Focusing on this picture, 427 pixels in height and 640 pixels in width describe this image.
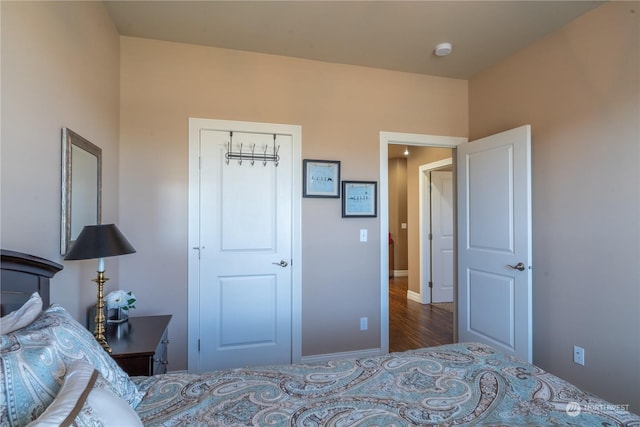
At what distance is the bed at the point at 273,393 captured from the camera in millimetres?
757

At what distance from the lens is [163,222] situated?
2.56 meters

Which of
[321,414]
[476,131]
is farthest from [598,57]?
[321,414]

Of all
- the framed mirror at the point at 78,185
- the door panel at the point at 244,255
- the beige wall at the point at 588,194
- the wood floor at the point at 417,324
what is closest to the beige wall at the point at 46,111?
the framed mirror at the point at 78,185

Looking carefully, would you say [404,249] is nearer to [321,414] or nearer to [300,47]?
[300,47]

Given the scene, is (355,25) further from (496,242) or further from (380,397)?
(380,397)

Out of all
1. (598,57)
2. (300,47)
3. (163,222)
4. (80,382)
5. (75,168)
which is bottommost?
(80,382)

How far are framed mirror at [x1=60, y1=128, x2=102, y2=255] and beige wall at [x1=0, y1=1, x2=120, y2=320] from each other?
0.12 ft

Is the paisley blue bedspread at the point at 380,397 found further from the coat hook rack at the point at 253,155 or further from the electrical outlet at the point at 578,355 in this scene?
the coat hook rack at the point at 253,155

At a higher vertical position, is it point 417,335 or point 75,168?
point 75,168

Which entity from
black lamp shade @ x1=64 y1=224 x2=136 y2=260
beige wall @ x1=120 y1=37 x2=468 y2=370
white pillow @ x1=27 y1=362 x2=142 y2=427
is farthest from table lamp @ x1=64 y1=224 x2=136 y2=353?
beige wall @ x1=120 y1=37 x2=468 y2=370

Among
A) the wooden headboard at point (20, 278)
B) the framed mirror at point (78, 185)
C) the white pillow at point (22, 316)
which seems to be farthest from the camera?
the framed mirror at point (78, 185)

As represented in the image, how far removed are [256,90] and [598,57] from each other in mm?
2456

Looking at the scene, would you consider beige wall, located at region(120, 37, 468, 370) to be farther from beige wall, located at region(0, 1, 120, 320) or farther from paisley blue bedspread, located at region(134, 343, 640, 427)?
paisley blue bedspread, located at region(134, 343, 640, 427)

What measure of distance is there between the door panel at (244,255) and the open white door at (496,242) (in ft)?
5.45
